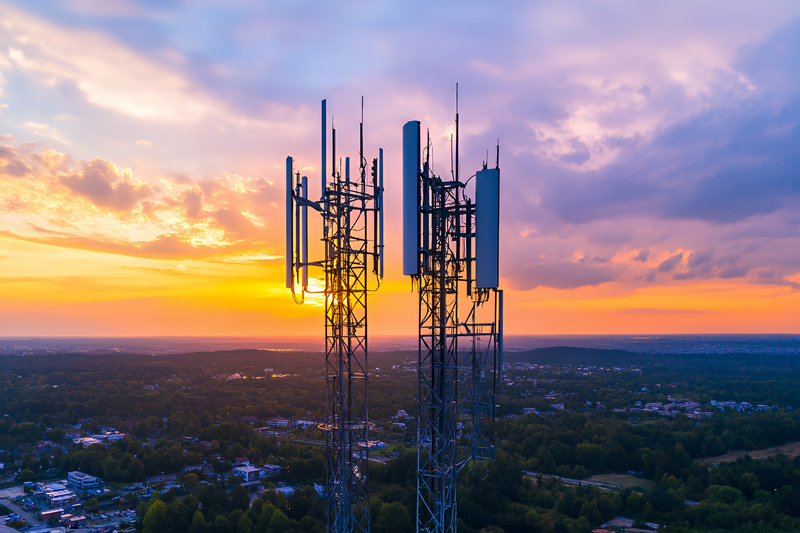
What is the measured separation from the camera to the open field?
43281 millimetres

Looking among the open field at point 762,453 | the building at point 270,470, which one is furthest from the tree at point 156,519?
the open field at point 762,453

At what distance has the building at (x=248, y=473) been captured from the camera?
36000 millimetres

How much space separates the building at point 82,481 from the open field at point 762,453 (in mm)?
47604

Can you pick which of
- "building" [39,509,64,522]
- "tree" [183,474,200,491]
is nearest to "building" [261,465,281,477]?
"tree" [183,474,200,491]

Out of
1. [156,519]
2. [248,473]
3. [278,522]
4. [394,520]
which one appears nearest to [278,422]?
[248,473]

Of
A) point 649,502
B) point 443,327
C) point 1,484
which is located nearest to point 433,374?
point 443,327

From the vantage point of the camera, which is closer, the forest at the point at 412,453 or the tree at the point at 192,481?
the forest at the point at 412,453

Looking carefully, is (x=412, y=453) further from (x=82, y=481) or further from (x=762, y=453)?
(x=762, y=453)

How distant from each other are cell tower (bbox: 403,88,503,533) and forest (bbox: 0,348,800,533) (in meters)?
1.35

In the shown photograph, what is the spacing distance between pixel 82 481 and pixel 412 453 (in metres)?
23.3

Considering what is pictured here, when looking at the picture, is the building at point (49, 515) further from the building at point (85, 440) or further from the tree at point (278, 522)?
the building at point (85, 440)

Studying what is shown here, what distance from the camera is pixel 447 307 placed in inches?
483

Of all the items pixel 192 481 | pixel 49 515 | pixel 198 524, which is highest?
pixel 198 524

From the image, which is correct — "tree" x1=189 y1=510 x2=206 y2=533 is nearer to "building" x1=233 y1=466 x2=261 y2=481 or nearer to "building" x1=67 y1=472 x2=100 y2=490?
"building" x1=233 y1=466 x2=261 y2=481
